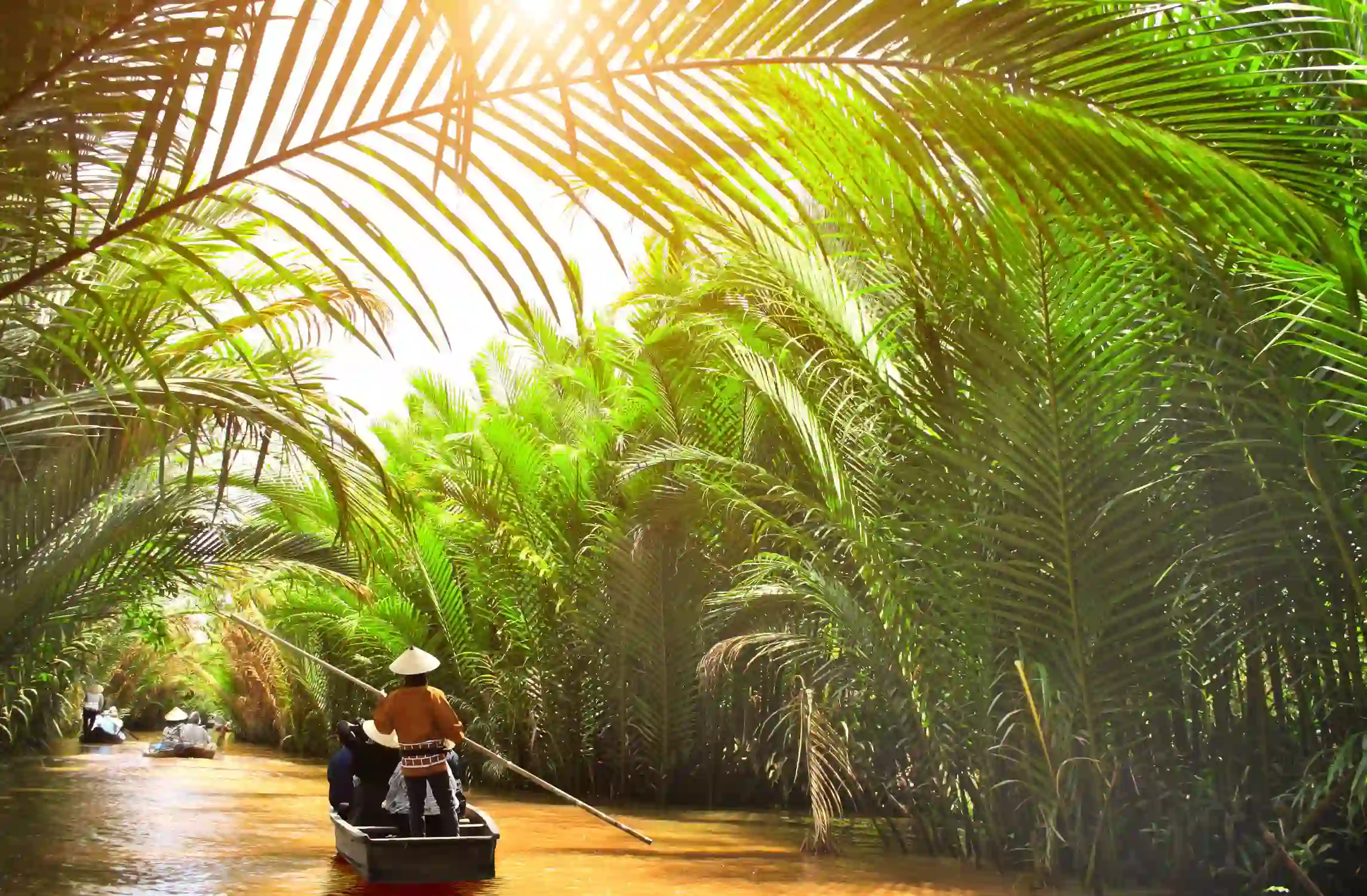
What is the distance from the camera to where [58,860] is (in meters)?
10.5

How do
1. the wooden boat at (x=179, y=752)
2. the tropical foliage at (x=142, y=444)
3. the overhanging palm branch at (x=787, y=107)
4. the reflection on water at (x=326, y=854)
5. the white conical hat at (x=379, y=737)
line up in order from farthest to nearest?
1. the wooden boat at (x=179, y=752)
2. the white conical hat at (x=379, y=737)
3. the reflection on water at (x=326, y=854)
4. the tropical foliage at (x=142, y=444)
5. the overhanging palm branch at (x=787, y=107)

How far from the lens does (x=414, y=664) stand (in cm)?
941

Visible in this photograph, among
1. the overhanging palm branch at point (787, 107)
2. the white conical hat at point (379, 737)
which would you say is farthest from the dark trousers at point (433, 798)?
the overhanging palm branch at point (787, 107)

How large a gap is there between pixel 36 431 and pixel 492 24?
110 inches

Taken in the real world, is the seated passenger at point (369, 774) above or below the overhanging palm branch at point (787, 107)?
below

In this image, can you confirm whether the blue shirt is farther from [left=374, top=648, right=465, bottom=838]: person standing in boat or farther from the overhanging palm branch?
the overhanging palm branch

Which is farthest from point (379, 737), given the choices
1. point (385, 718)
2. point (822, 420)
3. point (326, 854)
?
point (822, 420)

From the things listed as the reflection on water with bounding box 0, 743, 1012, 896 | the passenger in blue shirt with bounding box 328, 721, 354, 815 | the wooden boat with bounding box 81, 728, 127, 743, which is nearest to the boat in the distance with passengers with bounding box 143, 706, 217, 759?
the wooden boat with bounding box 81, 728, 127, 743

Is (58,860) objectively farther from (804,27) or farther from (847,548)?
(804,27)

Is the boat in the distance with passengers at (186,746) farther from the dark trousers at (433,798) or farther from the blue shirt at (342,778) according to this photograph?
the dark trousers at (433,798)

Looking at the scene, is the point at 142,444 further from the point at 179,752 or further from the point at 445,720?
the point at 179,752

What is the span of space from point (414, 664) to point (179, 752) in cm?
1815

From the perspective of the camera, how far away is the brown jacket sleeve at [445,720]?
9.28m

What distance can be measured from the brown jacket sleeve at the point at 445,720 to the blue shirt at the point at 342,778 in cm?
156
